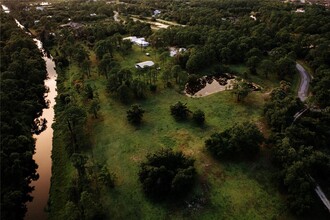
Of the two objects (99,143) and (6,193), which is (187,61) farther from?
(6,193)

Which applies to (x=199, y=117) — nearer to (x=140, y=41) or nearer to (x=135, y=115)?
(x=135, y=115)

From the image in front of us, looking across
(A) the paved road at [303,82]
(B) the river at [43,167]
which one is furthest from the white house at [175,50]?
(B) the river at [43,167]

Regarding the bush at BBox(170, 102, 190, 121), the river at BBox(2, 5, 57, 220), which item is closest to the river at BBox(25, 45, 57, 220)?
the river at BBox(2, 5, 57, 220)

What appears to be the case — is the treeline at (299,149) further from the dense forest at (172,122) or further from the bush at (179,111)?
the bush at (179,111)

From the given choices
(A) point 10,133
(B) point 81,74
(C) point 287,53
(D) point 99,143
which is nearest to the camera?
(A) point 10,133

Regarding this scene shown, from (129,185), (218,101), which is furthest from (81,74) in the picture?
(129,185)
